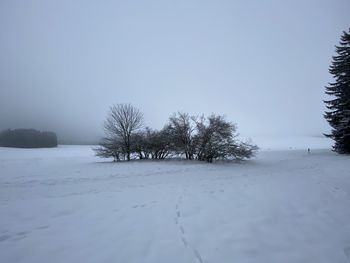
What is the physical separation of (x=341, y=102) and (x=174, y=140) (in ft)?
60.4

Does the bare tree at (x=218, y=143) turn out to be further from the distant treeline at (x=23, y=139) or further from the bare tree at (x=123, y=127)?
the distant treeline at (x=23, y=139)

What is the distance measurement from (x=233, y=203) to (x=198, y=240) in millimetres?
2286

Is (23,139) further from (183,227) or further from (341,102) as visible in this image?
(341,102)

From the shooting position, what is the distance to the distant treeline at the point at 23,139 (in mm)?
53094

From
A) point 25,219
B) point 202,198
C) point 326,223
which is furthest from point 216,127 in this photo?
point 25,219

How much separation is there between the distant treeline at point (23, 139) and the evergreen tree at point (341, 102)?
68.5 metres

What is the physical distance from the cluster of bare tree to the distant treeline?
150 feet

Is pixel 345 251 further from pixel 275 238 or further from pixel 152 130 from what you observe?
pixel 152 130

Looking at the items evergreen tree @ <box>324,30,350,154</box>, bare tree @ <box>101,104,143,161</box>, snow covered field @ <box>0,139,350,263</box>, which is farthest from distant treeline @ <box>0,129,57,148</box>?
evergreen tree @ <box>324,30,350,154</box>

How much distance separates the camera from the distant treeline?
53.1 meters

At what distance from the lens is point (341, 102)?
19594 mm

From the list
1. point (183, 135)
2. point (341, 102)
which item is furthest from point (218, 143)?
point (341, 102)

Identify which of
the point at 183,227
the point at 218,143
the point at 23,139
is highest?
the point at 23,139

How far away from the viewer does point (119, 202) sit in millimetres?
5773
